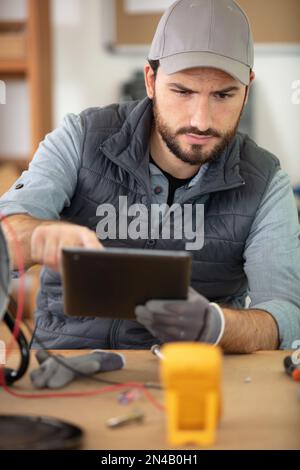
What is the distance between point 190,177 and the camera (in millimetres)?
1833

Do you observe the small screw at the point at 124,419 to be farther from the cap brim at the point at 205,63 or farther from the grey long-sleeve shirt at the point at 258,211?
the cap brim at the point at 205,63

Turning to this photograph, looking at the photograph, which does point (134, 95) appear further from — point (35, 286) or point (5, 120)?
point (35, 286)

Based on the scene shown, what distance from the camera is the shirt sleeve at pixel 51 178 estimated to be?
164 cm

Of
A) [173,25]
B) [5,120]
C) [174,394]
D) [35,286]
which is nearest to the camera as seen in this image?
[174,394]

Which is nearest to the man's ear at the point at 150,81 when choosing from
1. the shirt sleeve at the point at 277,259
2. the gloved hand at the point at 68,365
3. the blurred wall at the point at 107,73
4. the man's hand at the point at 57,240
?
the shirt sleeve at the point at 277,259

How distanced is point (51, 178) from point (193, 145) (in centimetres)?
34

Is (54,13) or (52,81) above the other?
(54,13)

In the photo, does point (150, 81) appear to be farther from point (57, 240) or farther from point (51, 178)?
point (57, 240)

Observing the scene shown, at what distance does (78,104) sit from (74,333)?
2071 millimetres

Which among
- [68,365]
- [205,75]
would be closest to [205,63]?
[205,75]

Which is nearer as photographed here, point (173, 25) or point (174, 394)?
point (174, 394)

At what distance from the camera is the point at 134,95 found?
345 centimetres

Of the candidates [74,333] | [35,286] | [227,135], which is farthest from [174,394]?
[35,286]
